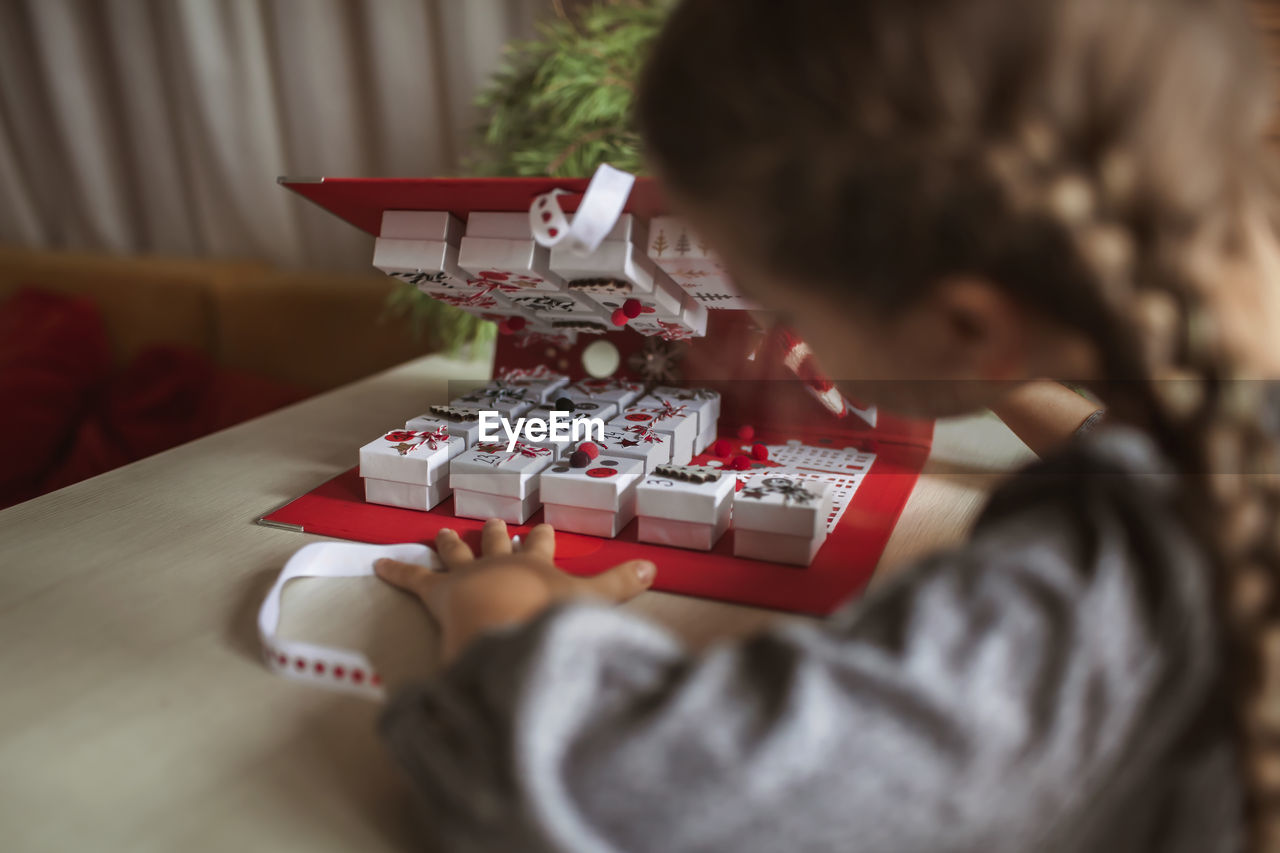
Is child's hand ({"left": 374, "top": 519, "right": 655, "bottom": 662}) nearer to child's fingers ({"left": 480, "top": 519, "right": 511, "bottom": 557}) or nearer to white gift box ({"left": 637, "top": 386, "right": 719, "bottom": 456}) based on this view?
child's fingers ({"left": 480, "top": 519, "right": 511, "bottom": 557})

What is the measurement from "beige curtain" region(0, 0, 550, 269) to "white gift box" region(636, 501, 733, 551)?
3.30 feet

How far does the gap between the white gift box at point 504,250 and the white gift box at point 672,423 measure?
146 millimetres

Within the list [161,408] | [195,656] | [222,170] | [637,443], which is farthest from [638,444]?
[222,170]

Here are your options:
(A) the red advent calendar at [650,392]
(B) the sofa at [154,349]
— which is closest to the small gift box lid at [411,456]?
(A) the red advent calendar at [650,392]

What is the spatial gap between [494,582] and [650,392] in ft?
1.29

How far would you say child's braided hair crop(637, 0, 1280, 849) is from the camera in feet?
0.97

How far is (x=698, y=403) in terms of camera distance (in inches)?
31.6

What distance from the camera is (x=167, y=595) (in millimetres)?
552

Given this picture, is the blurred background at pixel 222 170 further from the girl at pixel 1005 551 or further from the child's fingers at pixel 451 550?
the girl at pixel 1005 551

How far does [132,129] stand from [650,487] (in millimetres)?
1650

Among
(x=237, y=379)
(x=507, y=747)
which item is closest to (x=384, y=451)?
(x=507, y=747)

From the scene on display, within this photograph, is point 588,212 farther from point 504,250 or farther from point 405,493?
point 405,493

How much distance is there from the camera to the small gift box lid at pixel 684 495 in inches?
23.7

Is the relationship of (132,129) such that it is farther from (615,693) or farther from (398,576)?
(615,693)
